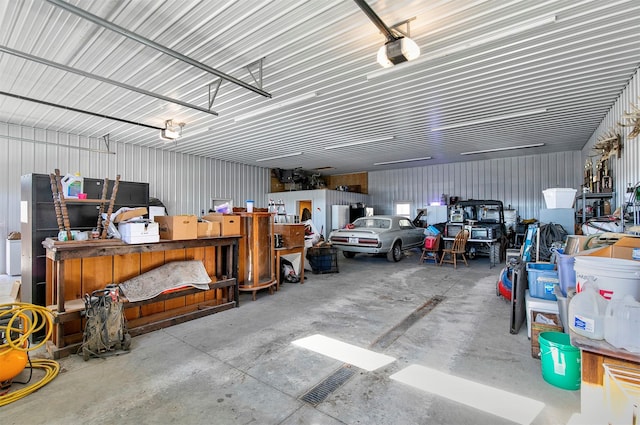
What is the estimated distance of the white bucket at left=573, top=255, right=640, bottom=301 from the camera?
186 cm

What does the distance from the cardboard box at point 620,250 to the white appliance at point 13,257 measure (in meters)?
10.2

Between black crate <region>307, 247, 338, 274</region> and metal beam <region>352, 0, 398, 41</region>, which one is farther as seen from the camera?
black crate <region>307, 247, 338, 274</region>

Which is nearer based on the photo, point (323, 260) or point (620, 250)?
point (620, 250)

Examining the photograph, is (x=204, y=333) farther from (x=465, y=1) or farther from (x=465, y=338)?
(x=465, y=1)

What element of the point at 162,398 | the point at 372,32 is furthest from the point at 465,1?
the point at 162,398

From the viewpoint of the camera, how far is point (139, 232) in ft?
11.4

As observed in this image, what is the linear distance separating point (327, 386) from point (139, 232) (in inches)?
107

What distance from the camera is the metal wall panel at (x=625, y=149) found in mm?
4270

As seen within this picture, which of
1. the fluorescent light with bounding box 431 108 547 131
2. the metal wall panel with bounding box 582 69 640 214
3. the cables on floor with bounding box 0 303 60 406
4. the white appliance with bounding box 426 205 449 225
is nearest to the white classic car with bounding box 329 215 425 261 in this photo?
the white appliance with bounding box 426 205 449 225

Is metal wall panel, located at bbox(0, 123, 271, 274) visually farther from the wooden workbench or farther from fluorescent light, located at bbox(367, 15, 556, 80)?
fluorescent light, located at bbox(367, 15, 556, 80)

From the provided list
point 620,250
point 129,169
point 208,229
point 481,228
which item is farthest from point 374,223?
point 129,169

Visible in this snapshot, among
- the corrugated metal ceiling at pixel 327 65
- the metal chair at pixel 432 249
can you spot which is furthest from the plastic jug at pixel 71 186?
the metal chair at pixel 432 249

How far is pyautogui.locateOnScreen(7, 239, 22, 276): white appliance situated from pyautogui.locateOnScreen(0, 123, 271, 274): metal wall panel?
0.30 m

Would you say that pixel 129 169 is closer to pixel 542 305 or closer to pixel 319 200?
pixel 319 200
